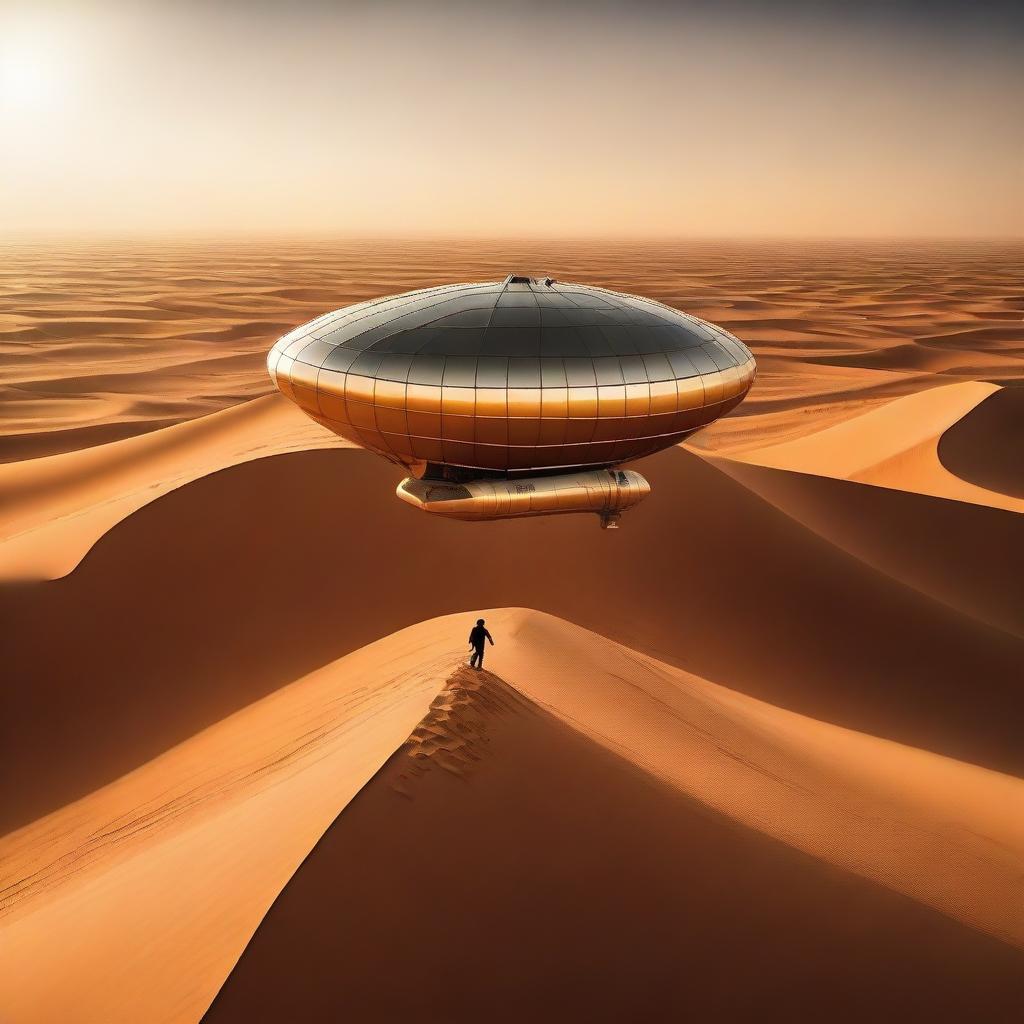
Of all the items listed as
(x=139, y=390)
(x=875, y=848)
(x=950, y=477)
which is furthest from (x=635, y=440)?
(x=139, y=390)

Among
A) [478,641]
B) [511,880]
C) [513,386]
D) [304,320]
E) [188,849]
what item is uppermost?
[513,386]

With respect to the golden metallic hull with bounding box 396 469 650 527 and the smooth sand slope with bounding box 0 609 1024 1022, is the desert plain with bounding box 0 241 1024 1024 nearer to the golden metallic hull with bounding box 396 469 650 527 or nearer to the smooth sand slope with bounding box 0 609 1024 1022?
the smooth sand slope with bounding box 0 609 1024 1022

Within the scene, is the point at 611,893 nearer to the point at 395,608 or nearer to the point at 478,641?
the point at 478,641

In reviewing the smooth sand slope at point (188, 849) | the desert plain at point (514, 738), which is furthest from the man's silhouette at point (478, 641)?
the smooth sand slope at point (188, 849)

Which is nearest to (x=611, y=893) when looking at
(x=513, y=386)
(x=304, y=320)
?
(x=513, y=386)

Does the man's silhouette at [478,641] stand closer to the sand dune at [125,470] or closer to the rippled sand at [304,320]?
the sand dune at [125,470]
